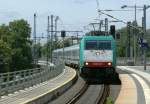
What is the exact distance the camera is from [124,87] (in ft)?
134

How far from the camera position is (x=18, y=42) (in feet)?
405

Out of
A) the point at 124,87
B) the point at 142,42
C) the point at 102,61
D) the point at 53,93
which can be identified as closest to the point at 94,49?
the point at 102,61

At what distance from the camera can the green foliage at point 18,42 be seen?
11469 cm

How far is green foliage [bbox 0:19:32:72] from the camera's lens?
376ft

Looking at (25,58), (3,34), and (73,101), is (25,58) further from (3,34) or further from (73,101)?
(73,101)

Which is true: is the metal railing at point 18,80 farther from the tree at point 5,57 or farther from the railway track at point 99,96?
the tree at point 5,57

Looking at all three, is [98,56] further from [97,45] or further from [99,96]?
[99,96]

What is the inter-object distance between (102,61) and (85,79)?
560cm

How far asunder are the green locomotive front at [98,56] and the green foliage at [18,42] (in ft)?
225

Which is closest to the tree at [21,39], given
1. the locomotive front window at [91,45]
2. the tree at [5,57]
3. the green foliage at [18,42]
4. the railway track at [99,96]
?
the green foliage at [18,42]

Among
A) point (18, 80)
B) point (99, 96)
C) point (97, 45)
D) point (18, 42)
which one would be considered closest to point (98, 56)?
point (97, 45)

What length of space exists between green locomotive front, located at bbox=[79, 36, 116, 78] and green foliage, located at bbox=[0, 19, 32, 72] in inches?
2701

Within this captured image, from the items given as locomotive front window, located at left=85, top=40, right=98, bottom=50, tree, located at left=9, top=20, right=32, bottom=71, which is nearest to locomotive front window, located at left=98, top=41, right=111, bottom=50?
locomotive front window, located at left=85, top=40, right=98, bottom=50

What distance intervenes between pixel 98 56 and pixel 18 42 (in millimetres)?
80830
